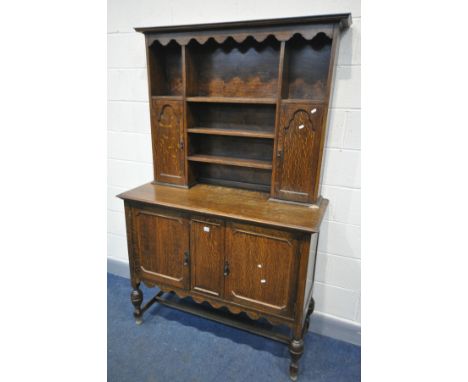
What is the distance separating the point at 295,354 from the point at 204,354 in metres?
0.56

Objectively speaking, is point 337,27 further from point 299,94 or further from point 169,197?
point 169,197

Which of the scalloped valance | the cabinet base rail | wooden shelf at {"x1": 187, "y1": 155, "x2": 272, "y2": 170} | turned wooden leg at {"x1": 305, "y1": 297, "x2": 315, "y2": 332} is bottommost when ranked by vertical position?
the cabinet base rail

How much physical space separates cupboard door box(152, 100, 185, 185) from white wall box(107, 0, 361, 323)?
27 centimetres

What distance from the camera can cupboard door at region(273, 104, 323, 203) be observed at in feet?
4.70

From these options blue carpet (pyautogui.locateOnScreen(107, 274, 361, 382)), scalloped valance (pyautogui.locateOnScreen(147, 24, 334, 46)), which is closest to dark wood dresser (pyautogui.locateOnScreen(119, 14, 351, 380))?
scalloped valance (pyautogui.locateOnScreen(147, 24, 334, 46))

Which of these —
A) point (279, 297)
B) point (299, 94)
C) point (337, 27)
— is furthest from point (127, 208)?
point (337, 27)

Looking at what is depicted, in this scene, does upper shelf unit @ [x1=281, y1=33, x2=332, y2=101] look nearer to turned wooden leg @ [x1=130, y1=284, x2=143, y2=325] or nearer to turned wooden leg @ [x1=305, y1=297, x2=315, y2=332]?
turned wooden leg @ [x1=305, y1=297, x2=315, y2=332]

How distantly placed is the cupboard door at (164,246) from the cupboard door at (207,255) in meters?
0.05

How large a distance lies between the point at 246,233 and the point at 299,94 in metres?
0.82

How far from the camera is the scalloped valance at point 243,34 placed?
132 centimetres

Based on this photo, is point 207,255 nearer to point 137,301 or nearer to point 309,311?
point 137,301

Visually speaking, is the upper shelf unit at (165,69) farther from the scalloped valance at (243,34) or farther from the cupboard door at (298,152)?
the cupboard door at (298,152)

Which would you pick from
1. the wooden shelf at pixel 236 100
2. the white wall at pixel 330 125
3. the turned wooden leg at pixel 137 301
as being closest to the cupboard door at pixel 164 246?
the turned wooden leg at pixel 137 301

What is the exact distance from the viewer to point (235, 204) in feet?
5.15
